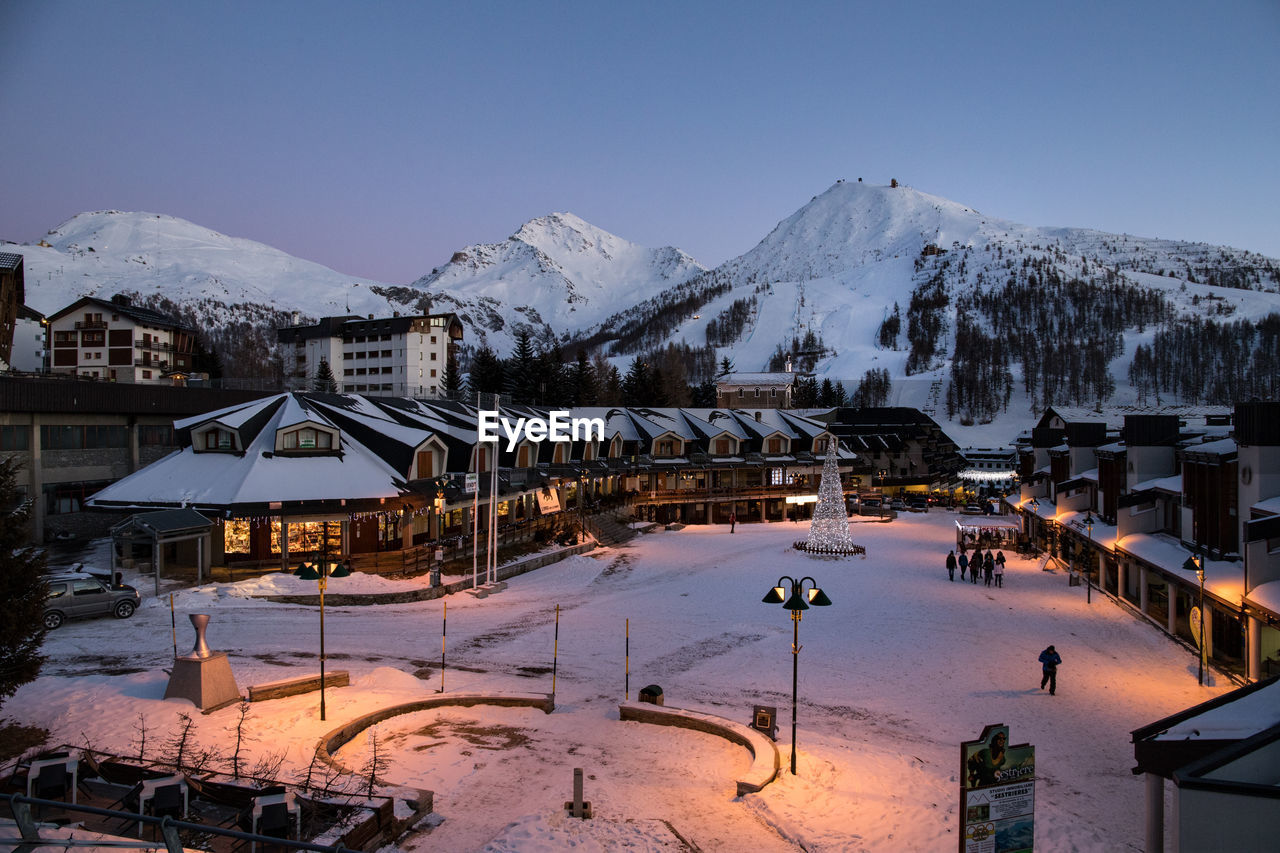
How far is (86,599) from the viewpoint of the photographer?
2361cm

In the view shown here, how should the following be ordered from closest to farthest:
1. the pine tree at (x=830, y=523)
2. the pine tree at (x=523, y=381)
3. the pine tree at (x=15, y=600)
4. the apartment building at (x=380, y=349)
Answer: the pine tree at (x=15, y=600)
the pine tree at (x=830, y=523)
the pine tree at (x=523, y=381)
the apartment building at (x=380, y=349)

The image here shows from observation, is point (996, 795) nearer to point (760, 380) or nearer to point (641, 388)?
point (641, 388)

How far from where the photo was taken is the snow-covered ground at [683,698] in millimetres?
12836

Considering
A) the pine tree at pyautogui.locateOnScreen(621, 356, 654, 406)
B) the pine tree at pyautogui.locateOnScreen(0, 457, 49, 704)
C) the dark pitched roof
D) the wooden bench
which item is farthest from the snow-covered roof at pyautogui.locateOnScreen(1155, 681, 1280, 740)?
the dark pitched roof

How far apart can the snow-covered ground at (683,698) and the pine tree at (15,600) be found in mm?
1525

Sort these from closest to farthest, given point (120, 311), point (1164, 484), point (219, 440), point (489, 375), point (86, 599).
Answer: point (86, 599) → point (1164, 484) → point (219, 440) → point (120, 311) → point (489, 375)

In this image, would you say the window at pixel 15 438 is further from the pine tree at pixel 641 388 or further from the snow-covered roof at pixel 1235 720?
the pine tree at pixel 641 388

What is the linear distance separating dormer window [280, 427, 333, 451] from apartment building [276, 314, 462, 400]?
76023 mm

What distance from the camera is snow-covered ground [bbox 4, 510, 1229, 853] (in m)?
12.8

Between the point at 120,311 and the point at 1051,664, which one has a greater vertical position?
the point at 120,311

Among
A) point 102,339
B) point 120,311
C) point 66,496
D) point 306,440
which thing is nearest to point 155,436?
point 66,496

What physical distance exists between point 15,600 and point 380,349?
107759 mm

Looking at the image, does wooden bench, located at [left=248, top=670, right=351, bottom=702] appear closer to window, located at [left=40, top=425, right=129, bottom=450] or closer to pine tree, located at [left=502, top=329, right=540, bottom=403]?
window, located at [left=40, top=425, right=129, bottom=450]

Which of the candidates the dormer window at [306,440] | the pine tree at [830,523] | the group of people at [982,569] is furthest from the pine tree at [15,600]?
the pine tree at [830,523]
